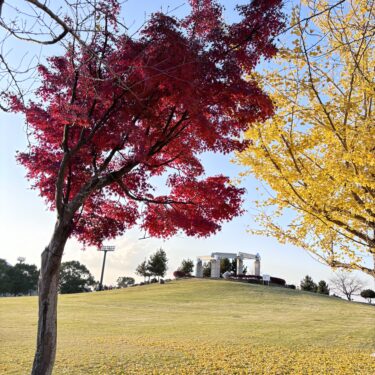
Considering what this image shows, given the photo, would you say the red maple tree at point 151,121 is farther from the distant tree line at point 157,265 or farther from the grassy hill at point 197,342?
the distant tree line at point 157,265

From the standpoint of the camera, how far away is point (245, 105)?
6.01 meters

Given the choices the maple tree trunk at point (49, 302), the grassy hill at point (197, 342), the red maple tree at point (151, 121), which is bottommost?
the grassy hill at point (197, 342)

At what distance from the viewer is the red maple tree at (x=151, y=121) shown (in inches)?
217

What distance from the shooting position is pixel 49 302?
18.1 feet

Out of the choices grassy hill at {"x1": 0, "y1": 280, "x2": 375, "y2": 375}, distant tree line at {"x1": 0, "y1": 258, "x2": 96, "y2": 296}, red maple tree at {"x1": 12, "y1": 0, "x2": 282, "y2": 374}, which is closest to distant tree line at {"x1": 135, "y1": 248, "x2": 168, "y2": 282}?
distant tree line at {"x1": 0, "y1": 258, "x2": 96, "y2": 296}

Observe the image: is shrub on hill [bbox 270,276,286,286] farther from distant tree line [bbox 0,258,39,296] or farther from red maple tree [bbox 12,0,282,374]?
red maple tree [bbox 12,0,282,374]

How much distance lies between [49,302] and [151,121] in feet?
9.65

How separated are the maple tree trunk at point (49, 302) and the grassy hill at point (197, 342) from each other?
291cm

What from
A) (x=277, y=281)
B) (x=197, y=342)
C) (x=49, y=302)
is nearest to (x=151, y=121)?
(x=49, y=302)

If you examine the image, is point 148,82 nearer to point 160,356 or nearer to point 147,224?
point 147,224

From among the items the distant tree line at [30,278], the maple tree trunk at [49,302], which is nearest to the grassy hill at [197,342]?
the maple tree trunk at [49,302]

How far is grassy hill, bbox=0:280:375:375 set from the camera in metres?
8.74

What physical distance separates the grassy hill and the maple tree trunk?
115 inches

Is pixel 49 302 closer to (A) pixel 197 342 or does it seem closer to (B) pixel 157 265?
(A) pixel 197 342
